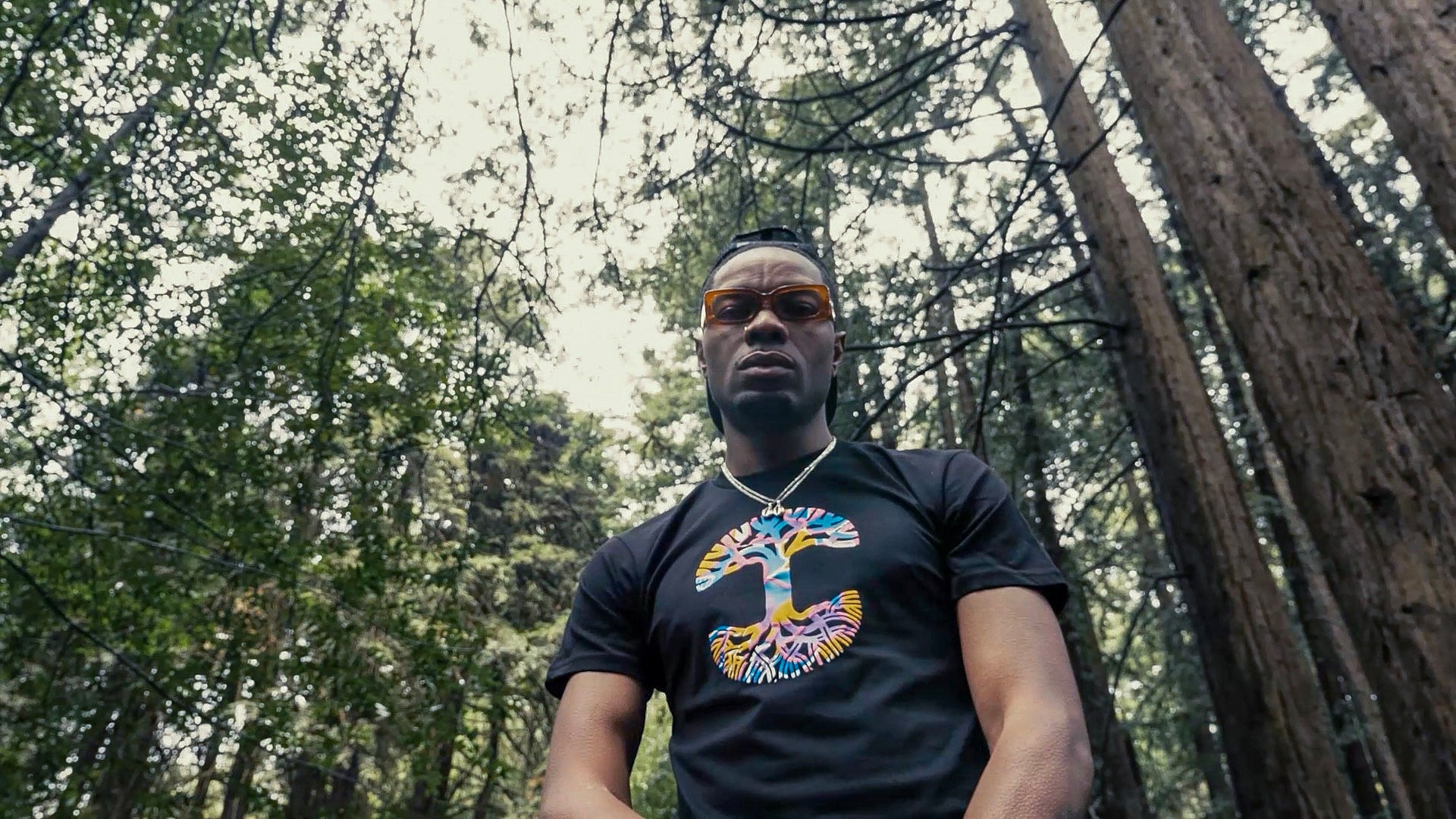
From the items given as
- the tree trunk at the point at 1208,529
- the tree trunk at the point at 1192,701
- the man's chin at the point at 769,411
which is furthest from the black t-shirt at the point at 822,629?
the tree trunk at the point at 1192,701

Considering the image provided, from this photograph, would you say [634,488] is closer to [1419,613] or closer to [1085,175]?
[1085,175]

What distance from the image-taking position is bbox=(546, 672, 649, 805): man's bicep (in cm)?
165

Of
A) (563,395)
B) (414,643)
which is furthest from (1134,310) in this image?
(414,643)

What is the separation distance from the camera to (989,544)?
5.42 feet

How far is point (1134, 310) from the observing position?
487 cm

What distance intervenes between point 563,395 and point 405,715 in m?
2.69

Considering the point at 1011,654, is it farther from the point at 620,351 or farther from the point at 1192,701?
the point at 1192,701

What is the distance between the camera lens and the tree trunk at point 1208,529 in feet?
12.8

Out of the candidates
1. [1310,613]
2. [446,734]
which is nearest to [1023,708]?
[446,734]

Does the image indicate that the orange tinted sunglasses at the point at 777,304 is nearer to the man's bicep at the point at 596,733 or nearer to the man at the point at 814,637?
the man at the point at 814,637

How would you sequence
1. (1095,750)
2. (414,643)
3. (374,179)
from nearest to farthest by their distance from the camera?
(374,179)
(414,643)
(1095,750)

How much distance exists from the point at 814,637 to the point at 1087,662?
6.37 meters

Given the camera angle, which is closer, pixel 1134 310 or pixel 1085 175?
pixel 1134 310

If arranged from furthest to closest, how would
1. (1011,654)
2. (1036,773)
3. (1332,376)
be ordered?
(1332,376) → (1011,654) → (1036,773)
